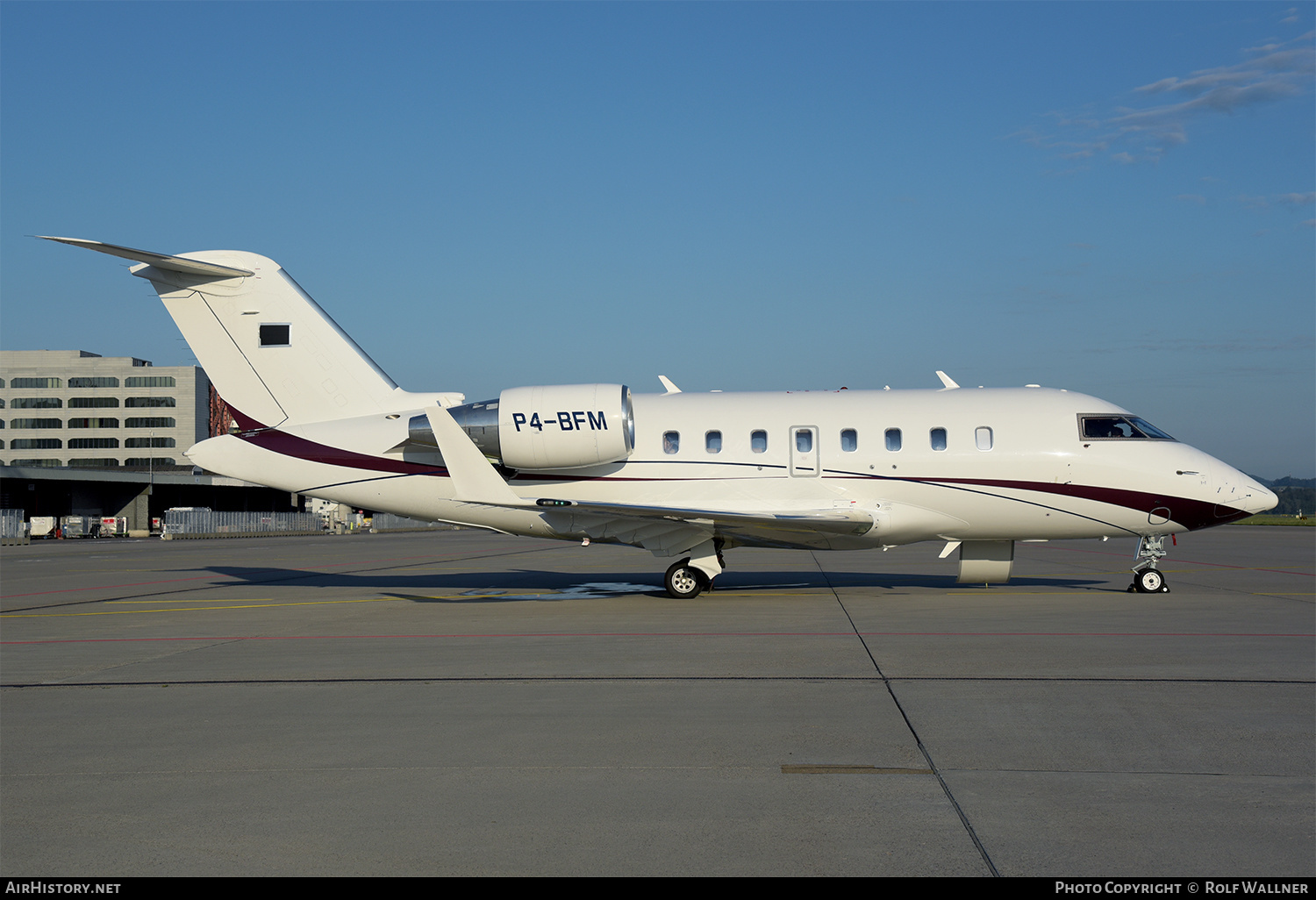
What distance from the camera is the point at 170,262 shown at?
1736 cm

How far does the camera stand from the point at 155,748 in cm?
759

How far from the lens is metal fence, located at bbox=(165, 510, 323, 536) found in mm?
67688

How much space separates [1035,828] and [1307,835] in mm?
1394

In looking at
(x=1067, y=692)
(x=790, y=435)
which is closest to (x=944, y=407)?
(x=790, y=435)

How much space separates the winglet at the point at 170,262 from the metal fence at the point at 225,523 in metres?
54.6

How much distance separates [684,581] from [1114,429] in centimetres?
791

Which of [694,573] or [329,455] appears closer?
[694,573]

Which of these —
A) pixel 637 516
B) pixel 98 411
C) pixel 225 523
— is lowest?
pixel 225 523

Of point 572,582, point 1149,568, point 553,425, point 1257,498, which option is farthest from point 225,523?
point 1257,498

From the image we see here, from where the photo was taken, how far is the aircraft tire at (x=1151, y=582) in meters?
18.0

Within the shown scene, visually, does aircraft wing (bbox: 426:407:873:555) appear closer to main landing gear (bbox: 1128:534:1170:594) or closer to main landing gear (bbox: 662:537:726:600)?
main landing gear (bbox: 662:537:726:600)

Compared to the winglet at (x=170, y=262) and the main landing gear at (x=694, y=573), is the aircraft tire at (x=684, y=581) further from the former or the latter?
the winglet at (x=170, y=262)

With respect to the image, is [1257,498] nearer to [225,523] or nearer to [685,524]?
[685,524]

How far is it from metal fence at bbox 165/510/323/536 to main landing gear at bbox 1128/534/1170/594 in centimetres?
6309
